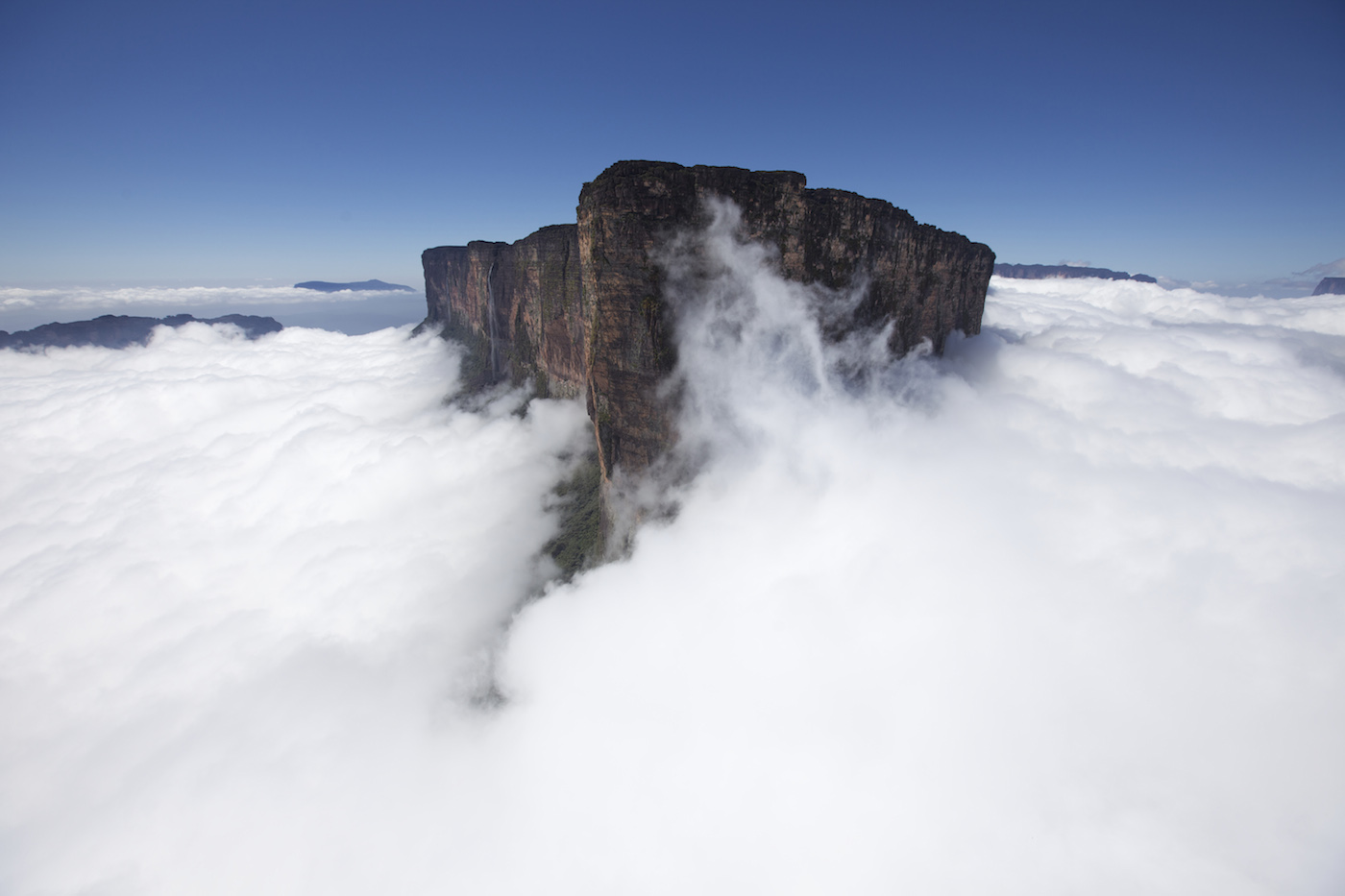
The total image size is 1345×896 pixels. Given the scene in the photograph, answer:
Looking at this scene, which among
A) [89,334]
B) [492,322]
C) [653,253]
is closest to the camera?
[653,253]

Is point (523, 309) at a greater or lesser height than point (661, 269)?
lesser

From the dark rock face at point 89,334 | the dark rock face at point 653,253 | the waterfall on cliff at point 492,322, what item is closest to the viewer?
the dark rock face at point 653,253

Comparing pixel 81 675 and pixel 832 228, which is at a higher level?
pixel 832 228

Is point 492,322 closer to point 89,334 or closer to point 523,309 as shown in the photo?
point 523,309

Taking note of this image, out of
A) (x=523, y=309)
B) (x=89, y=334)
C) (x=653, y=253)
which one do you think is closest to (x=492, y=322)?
(x=523, y=309)

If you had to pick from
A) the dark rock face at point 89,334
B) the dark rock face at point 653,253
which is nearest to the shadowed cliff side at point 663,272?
the dark rock face at point 653,253

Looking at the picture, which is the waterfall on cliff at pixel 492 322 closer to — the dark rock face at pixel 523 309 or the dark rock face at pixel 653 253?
the dark rock face at pixel 523 309

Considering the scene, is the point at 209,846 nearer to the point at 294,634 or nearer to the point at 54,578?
the point at 294,634

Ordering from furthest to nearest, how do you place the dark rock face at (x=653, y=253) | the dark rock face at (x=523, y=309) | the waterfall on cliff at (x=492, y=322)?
the waterfall on cliff at (x=492, y=322), the dark rock face at (x=523, y=309), the dark rock face at (x=653, y=253)

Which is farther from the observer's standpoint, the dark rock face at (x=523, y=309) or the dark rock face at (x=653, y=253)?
the dark rock face at (x=523, y=309)

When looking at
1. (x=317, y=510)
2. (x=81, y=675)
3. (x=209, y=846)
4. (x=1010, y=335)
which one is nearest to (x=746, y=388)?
(x=209, y=846)

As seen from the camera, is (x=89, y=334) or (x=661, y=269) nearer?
(x=661, y=269)
